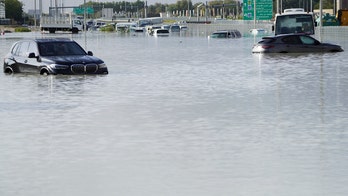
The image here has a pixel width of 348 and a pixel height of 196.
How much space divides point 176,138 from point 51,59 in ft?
55.7

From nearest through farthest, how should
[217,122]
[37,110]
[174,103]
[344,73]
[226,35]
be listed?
[217,122] → [37,110] → [174,103] → [344,73] → [226,35]

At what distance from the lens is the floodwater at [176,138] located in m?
10.1

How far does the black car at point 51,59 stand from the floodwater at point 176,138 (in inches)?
138

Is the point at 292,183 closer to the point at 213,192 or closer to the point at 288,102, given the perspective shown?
the point at 213,192

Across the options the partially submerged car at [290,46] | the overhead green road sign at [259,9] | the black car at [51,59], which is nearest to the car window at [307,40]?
the partially submerged car at [290,46]

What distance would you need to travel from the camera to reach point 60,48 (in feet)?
104

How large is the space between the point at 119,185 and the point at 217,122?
6.33 m

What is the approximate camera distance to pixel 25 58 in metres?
31.5

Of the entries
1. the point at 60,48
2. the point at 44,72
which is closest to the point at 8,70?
the point at 60,48

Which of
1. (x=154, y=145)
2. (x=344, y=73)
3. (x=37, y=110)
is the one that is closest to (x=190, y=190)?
(x=154, y=145)

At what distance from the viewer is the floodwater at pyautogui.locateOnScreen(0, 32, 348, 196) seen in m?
10.1

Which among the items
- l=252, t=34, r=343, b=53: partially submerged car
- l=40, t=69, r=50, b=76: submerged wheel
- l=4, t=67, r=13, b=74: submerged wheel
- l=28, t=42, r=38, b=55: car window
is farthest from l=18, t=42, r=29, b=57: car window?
l=252, t=34, r=343, b=53: partially submerged car

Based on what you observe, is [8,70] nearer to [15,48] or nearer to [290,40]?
[15,48]

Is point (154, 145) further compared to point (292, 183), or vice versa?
point (154, 145)
